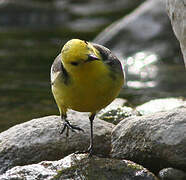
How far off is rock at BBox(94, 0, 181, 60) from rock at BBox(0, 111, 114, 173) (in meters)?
7.82

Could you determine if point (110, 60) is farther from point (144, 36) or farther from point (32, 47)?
point (32, 47)

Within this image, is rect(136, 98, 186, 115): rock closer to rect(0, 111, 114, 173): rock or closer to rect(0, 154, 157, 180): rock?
rect(0, 111, 114, 173): rock

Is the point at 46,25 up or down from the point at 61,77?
down

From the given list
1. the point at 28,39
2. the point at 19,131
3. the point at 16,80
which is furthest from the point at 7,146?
the point at 28,39

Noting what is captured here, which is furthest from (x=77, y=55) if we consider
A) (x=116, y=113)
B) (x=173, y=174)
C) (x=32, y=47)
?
(x=32, y=47)

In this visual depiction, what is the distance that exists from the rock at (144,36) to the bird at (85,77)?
8690 mm

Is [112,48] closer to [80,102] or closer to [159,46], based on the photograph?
[159,46]

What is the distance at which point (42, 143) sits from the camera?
670 cm

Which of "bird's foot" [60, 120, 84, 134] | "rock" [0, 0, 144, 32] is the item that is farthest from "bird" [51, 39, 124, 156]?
"rock" [0, 0, 144, 32]

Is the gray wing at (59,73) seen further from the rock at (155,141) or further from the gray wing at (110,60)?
the rock at (155,141)

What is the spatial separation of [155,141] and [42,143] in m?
1.42

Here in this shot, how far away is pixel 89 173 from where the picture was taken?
5.81 metres

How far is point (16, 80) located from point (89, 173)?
6.84m

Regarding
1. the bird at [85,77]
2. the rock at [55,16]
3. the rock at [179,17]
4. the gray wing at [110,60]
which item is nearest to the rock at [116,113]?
the rock at [179,17]
